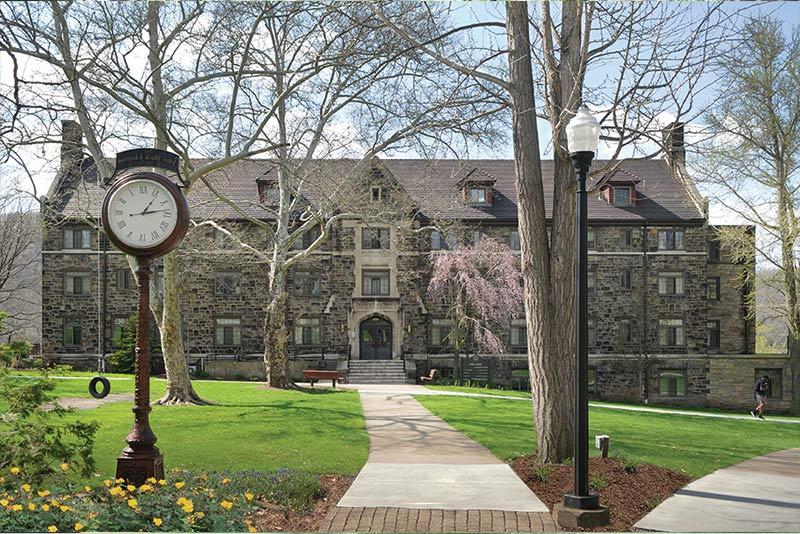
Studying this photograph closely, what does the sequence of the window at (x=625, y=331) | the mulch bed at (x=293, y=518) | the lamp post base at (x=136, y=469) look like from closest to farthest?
Result: 1. the mulch bed at (x=293, y=518)
2. the lamp post base at (x=136, y=469)
3. the window at (x=625, y=331)

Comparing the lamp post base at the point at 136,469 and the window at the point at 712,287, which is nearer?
the lamp post base at the point at 136,469

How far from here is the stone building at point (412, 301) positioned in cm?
3722

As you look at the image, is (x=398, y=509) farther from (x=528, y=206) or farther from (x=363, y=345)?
(x=363, y=345)

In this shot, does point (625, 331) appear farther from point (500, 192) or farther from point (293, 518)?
point (293, 518)

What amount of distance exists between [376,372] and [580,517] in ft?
93.3

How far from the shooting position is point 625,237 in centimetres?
3834

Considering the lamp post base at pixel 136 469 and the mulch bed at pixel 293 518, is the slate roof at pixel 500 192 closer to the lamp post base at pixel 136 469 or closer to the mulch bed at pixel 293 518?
the mulch bed at pixel 293 518

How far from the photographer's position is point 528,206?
10078 mm

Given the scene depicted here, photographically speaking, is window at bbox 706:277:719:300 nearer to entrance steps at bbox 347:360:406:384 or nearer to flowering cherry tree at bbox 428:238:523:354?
flowering cherry tree at bbox 428:238:523:354

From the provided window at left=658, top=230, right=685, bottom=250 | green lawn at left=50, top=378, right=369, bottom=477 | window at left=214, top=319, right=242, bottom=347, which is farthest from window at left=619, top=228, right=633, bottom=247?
green lawn at left=50, top=378, right=369, bottom=477

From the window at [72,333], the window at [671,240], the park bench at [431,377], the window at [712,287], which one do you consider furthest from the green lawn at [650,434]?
the window at [72,333]

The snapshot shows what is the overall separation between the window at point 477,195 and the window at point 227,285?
11995 millimetres

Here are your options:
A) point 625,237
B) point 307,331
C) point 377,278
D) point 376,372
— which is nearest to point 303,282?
point 307,331

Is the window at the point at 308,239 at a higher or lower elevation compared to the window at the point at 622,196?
lower
